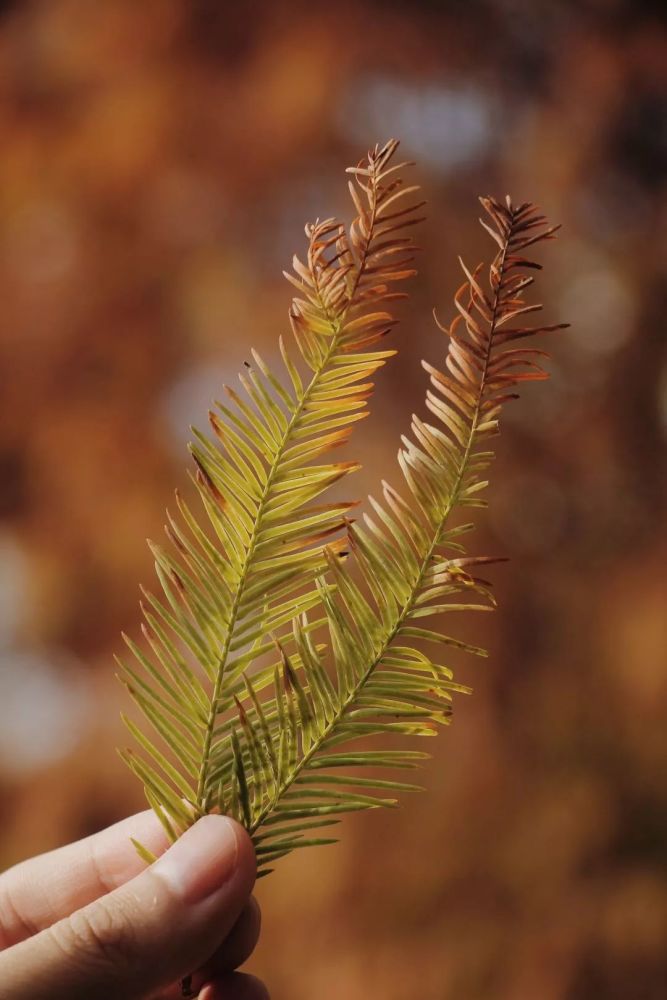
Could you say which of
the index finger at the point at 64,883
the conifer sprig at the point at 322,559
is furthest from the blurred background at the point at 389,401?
the conifer sprig at the point at 322,559

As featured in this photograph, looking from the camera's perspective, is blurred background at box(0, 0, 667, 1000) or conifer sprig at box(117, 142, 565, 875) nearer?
conifer sprig at box(117, 142, 565, 875)

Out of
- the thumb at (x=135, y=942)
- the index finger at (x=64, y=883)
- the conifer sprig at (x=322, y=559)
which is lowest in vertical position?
the index finger at (x=64, y=883)

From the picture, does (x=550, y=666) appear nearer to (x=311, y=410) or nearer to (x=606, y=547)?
(x=606, y=547)

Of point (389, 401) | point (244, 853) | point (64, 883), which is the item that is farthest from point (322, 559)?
point (389, 401)

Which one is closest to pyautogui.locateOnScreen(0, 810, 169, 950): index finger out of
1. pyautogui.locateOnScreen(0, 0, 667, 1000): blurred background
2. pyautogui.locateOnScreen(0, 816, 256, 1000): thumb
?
pyautogui.locateOnScreen(0, 816, 256, 1000): thumb

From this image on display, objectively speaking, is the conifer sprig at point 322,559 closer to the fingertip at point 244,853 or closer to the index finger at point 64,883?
the fingertip at point 244,853

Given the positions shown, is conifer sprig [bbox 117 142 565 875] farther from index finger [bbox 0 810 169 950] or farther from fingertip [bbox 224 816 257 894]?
index finger [bbox 0 810 169 950]

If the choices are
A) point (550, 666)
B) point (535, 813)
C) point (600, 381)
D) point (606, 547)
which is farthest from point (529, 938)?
point (600, 381)

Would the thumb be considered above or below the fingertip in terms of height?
below

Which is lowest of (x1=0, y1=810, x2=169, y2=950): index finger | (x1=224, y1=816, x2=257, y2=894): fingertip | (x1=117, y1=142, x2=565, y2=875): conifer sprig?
(x1=0, y1=810, x2=169, y2=950): index finger
